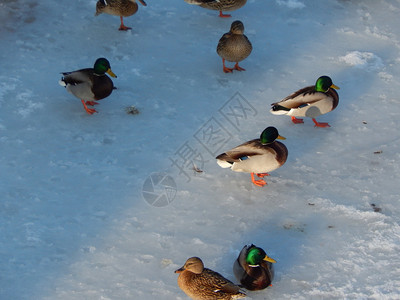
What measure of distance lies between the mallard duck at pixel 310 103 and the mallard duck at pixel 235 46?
4.21 feet

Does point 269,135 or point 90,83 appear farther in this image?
point 90,83

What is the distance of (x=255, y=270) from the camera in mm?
4895

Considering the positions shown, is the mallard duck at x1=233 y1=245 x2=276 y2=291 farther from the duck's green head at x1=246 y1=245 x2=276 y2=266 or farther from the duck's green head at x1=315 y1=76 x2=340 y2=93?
the duck's green head at x1=315 y1=76 x2=340 y2=93

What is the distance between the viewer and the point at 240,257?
5.07m

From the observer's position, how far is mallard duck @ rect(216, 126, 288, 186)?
5969mm

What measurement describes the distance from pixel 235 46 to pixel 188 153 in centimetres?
201

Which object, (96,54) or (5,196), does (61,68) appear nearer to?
(96,54)

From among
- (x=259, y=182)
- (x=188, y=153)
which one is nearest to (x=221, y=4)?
(x=188, y=153)

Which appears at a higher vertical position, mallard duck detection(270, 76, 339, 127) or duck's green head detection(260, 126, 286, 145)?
duck's green head detection(260, 126, 286, 145)

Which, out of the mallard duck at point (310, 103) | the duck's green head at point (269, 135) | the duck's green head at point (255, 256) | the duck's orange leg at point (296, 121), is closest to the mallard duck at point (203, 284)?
the duck's green head at point (255, 256)

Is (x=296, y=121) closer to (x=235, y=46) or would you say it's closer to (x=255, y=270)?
(x=235, y=46)

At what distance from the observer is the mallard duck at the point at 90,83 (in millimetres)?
7078

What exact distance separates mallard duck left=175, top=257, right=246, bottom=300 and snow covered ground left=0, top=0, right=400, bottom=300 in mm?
229

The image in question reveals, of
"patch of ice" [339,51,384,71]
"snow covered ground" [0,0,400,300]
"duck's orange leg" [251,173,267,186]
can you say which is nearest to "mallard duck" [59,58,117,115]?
"snow covered ground" [0,0,400,300]
